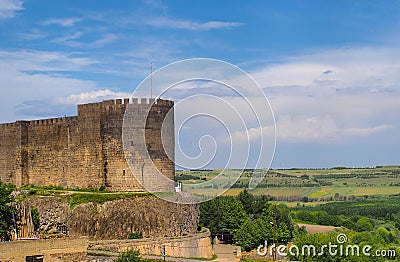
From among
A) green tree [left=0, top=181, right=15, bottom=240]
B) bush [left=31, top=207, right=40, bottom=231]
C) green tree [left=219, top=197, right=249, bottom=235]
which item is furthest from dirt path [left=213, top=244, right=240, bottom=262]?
green tree [left=0, top=181, right=15, bottom=240]

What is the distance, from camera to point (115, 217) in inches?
1110

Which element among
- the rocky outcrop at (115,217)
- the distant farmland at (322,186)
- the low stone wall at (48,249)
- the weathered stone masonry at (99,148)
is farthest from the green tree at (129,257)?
the distant farmland at (322,186)

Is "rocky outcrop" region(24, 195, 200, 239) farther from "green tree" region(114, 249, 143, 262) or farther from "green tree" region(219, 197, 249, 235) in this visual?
"green tree" region(219, 197, 249, 235)

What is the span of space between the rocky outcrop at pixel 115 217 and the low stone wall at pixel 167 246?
2.27ft

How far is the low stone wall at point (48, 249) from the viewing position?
851 inches

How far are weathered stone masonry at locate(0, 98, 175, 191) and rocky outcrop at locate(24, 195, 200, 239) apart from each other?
1.53 m

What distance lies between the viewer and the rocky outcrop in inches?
1102

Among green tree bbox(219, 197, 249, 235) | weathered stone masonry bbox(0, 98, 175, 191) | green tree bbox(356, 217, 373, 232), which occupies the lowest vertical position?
green tree bbox(356, 217, 373, 232)

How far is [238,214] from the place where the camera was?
156 feet

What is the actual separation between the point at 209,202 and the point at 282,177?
12722cm

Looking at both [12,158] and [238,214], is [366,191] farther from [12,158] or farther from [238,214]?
[12,158]

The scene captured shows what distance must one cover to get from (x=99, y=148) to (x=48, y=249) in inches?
355

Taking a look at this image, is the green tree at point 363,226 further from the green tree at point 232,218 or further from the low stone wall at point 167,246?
the low stone wall at point 167,246

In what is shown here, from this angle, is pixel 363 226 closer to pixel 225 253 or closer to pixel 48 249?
pixel 225 253
